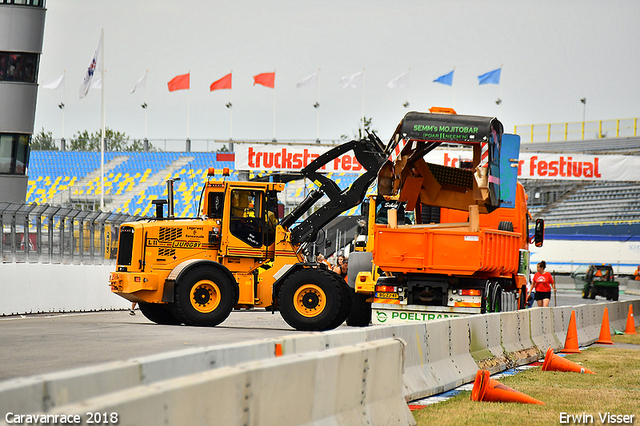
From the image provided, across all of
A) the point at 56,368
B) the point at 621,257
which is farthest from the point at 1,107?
the point at 621,257

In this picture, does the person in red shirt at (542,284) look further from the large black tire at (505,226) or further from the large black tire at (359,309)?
the large black tire at (359,309)

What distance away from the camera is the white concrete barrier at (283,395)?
14.1ft

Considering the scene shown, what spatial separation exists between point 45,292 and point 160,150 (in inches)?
1976

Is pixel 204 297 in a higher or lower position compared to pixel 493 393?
higher

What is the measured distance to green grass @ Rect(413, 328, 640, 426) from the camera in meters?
8.31

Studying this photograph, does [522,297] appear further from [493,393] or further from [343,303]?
[493,393]

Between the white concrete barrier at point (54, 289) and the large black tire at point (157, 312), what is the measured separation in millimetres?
3432

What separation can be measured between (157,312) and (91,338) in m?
4.90

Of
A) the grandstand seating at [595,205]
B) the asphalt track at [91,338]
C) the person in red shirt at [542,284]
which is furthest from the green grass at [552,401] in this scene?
the grandstand seating at [595,205]

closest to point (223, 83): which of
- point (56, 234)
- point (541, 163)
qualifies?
point (541, 163)

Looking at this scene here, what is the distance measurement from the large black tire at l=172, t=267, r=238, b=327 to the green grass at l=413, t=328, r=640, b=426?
698 cm

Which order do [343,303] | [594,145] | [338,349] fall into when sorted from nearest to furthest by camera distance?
[338,349], [343,303], [594,145]

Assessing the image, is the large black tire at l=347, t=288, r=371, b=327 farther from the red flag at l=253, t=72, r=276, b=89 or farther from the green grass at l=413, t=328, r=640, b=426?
the red flag at l=253, t=72, r=276, b=89

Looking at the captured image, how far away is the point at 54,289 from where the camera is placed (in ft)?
75.7
